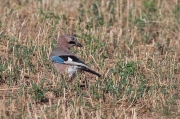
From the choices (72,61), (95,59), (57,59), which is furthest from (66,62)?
(95,59)

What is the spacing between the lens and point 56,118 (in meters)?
8.05

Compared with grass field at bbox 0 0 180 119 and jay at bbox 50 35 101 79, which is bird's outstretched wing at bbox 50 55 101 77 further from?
grass field at bbox 0 0 180 119

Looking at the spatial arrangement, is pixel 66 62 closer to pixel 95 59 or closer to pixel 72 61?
pixel 72 61

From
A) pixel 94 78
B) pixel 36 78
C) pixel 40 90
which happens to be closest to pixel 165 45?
pixel 94 78

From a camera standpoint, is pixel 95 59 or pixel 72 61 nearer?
pixel 72 61

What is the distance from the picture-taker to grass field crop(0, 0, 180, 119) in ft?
28.3

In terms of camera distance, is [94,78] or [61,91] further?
[94,78]

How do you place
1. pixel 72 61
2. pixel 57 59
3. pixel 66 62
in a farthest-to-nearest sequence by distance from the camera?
1. pixel 57 59
2. pixel 66 62
3. pixel 72 61

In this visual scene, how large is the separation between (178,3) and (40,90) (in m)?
6.77

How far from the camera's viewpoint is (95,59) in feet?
36.1

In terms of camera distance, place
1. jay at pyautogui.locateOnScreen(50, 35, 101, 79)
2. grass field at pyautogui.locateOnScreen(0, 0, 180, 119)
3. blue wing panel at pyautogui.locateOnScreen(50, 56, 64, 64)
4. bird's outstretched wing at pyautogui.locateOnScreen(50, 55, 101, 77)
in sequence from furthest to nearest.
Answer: blue wing panel at pyautogui.locateOnScreen(50, 56, 64, 64) → jay at pyautogui.locateOnScreen(50, 35, 101, 79) → bird's outstretched wing at pyautogui.locateOnScreen(50, 55, 101, 77) → grass field at pyautogui.locateOnScreen(0, 0, 180, 119)

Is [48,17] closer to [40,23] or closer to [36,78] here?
[40,23]

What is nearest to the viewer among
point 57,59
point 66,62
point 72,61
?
point 72,61

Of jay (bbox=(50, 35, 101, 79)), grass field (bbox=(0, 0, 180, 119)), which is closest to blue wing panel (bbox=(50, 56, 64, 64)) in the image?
jay (bbox=(50, 35, 101, 79))
